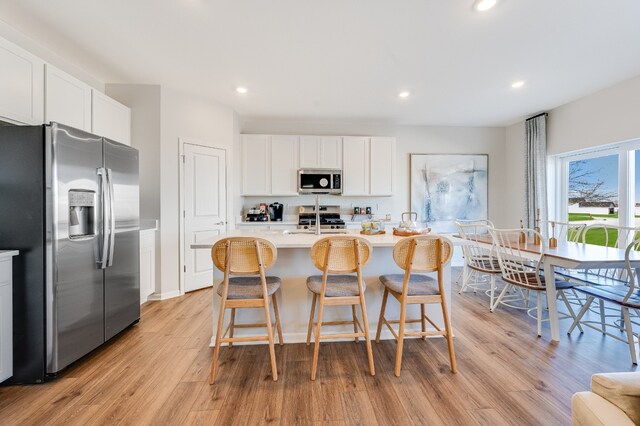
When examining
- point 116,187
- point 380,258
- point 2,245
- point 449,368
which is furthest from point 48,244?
point 449,368

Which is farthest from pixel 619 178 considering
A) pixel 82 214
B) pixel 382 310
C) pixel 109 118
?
pixel 109 118

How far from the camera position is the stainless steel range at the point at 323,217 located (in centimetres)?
483

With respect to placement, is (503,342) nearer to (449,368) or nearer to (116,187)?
(449,368)

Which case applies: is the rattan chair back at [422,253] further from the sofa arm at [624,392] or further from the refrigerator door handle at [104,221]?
the refrigerator door handle at [104,221]

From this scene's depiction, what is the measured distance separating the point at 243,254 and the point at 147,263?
2.04 m

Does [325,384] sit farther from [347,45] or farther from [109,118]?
[109,118]

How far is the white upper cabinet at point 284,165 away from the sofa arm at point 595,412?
14.0 feet

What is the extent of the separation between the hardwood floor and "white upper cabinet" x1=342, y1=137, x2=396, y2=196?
2.90 meters

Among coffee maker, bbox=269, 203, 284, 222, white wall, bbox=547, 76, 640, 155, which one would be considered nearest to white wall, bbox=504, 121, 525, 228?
white wall, bbox=547, 76, 640, 155

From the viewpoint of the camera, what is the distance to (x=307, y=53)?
2.77 m

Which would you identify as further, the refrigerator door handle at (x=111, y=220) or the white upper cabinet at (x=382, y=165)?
the white upper cabinet at (x=382, y=165)

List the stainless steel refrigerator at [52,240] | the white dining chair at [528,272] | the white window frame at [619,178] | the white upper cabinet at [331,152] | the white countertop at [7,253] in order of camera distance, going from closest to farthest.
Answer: the white countertop at [7,253], the stainless steel refrigerator at [52,240], the white dining chair at [528,272], the white window frame at [619,178], the white upper cabinet at [331,152]

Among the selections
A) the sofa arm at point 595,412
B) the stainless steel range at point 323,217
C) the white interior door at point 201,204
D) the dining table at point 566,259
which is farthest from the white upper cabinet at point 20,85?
the dining table at point 566,259

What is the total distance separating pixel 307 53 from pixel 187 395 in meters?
2.98
